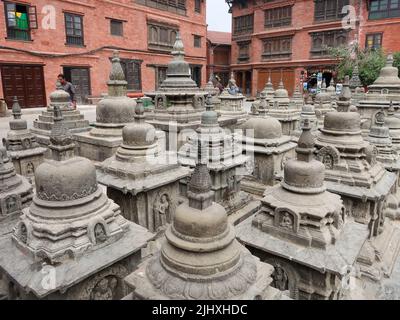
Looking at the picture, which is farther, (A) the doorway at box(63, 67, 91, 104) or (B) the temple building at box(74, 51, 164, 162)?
(A) the doorway at box(63, 67, 91, 104)

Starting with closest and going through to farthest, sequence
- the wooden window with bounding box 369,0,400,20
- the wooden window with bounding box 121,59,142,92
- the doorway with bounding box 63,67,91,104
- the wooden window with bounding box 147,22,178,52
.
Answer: the doorway with bounding box 63,67,91,104 → the wooden window with bounding box 369,0,400,20 → the wooden window with bounding box 121,59,142,92 → the wooden window with bounding box 147,22,178,52

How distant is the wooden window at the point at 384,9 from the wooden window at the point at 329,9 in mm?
2729

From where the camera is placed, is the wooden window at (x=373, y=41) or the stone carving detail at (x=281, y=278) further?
the wooden window at (x=373, y=41)

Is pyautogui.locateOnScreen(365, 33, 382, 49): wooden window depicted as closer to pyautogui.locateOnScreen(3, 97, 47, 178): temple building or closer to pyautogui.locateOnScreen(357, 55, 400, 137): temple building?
pyautogui.locateOnScreen(357, 55, 400, 137): temple building

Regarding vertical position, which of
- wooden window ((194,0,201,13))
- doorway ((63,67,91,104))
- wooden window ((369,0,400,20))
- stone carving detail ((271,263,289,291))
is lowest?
stone carving detail ((271,263,289,291))

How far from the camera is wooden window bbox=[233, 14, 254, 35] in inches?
1511

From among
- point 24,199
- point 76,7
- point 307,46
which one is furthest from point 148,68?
point 24,199

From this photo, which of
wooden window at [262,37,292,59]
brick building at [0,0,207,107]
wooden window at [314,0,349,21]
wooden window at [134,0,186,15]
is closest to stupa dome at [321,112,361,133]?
brick building at [0,0,207,107]

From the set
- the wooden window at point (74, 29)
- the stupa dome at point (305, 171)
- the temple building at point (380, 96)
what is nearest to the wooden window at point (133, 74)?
the wooden window at point (74, 29)

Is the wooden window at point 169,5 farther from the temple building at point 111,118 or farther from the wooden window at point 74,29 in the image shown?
the temple building at point 111,118

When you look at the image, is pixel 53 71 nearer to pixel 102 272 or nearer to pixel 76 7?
pixel 76 7

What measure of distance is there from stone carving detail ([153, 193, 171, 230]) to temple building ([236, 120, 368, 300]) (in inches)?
77.2

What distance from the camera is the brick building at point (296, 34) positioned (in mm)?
28016

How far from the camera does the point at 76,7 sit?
2302 centimetres
